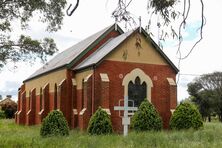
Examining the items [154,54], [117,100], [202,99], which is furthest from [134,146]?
[202,99]

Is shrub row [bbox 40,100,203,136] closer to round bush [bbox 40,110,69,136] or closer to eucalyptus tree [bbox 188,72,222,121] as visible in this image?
round bush [bbox 40,110,69,136]

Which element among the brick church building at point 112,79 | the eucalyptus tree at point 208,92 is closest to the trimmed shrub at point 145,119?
the brick church building at point 112,79

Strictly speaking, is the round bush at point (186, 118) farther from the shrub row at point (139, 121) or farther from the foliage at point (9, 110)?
the foliage at point (9, 110)

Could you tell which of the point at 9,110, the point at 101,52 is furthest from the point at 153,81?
the point at 9,110

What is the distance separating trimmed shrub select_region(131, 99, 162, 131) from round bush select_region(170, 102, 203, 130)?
1.50 metres

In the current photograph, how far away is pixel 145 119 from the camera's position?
26.8m

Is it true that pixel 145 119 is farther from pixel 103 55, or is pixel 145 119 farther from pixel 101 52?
pixel 101 52

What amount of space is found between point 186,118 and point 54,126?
8658 mm

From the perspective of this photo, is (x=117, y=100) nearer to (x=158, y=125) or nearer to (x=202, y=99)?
(x=158, y=125)

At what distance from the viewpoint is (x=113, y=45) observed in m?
30.6

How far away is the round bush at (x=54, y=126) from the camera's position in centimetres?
2430

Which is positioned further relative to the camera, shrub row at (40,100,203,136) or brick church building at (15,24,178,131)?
brick church building at (15,24,178,131)

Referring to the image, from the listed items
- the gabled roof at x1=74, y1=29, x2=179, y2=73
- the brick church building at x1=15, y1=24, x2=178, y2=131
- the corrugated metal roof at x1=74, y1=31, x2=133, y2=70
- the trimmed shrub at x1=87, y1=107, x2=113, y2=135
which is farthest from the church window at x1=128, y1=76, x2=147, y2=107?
the trimmed shrub at x1=87, y1=107, x2=113, y2=135

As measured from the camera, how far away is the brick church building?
29297 mm
